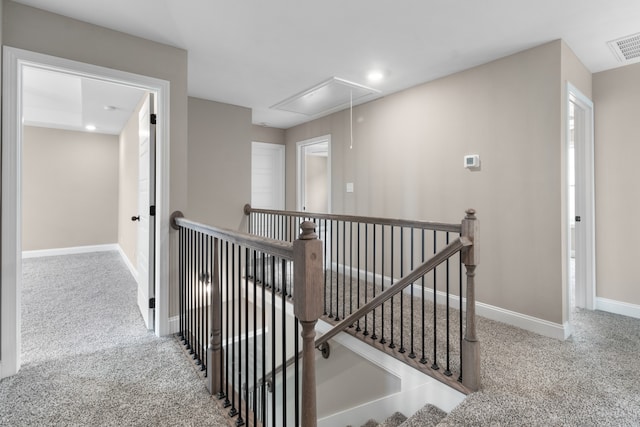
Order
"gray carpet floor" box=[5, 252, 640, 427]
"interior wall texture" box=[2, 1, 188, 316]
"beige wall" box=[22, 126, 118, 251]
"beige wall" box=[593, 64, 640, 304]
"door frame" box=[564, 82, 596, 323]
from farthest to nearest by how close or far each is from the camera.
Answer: "beige wall" box=[22, 126, 118, 251] → "door frame" box=[564, 82, 596, 323] → "beige wall" box=[593, 64, 640, 304] → "interior wall texture" box=[2, 1, 188, 316] → "gray carpet floor" box=[5, 252, 640, 427]

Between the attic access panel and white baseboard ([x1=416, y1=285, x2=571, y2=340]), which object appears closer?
white baseboard ([x1=416, y1=285, x2=571, y2=340])

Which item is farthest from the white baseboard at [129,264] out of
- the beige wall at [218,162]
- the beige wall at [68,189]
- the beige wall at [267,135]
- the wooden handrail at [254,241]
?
the wooden handrail at [254,241]

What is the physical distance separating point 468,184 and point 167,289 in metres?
2.89

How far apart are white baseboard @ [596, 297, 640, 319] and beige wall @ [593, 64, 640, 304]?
4 centimetres

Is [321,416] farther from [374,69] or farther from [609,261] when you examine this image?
[374,69]

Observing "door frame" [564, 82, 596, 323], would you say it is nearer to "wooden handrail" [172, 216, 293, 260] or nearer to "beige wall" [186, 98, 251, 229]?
"wooden handrail" [172, 216, 293, 260]

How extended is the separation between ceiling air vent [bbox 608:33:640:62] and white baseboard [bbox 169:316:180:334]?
164 inches

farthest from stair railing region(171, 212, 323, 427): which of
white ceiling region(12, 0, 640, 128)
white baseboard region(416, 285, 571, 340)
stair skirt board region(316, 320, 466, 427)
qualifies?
white baseboard region(416, 285, 571, 340)

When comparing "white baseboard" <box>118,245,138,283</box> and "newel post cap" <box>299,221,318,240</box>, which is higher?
"newel post cap" <box>299,221,318,240</box>

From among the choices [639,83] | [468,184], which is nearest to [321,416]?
[468,184]

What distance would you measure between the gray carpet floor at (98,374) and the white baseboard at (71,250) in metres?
2.76

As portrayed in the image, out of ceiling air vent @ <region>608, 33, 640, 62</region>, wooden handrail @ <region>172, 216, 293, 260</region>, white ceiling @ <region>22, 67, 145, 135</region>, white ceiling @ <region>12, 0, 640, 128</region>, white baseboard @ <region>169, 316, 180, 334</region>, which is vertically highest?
white ceiling @ <region>22, 67, 145, 135</region>

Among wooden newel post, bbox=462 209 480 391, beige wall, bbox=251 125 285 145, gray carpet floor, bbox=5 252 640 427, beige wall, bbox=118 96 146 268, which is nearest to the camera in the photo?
gray carpet floor, bbox=5 252 640 427

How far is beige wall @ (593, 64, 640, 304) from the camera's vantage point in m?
2.84
